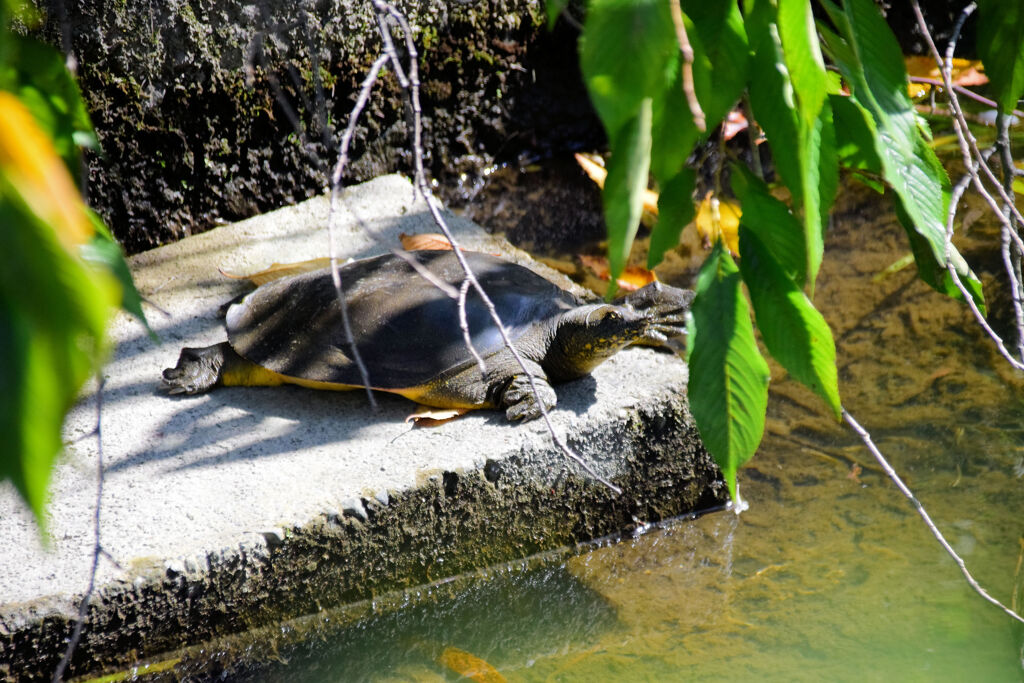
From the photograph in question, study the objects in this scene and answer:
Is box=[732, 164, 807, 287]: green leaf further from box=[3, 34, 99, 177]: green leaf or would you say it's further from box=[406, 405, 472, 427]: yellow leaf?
box=[406, 405, 472, 427]: yellow leaf

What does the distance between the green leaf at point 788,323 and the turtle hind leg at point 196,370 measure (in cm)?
238

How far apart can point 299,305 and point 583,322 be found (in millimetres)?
967

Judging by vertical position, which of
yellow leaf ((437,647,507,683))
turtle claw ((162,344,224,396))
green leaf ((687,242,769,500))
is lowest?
yellow leaf ((437,647,507,683))

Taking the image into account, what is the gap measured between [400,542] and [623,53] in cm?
207

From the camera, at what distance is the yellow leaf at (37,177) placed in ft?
1.33

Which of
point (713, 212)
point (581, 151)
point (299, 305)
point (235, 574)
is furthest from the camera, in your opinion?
point (581, 151)

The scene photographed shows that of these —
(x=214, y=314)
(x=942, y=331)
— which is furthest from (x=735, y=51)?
(x=942, y=331)

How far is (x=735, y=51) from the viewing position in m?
0.73

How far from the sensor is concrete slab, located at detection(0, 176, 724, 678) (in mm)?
2160

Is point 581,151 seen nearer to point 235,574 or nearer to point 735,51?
point 235,574

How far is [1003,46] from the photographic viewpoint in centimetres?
97

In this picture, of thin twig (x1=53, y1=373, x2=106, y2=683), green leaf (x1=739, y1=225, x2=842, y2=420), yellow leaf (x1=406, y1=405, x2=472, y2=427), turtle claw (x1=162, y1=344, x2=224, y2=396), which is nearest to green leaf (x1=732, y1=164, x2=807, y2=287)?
green leaf (x1=739, y1=225, x2=842, y2=420)

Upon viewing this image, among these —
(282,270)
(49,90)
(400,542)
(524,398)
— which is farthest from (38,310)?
(282,270)

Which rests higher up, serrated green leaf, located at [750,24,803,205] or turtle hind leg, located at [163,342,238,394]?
serrated green leaf, located at [750,24,803,205]
